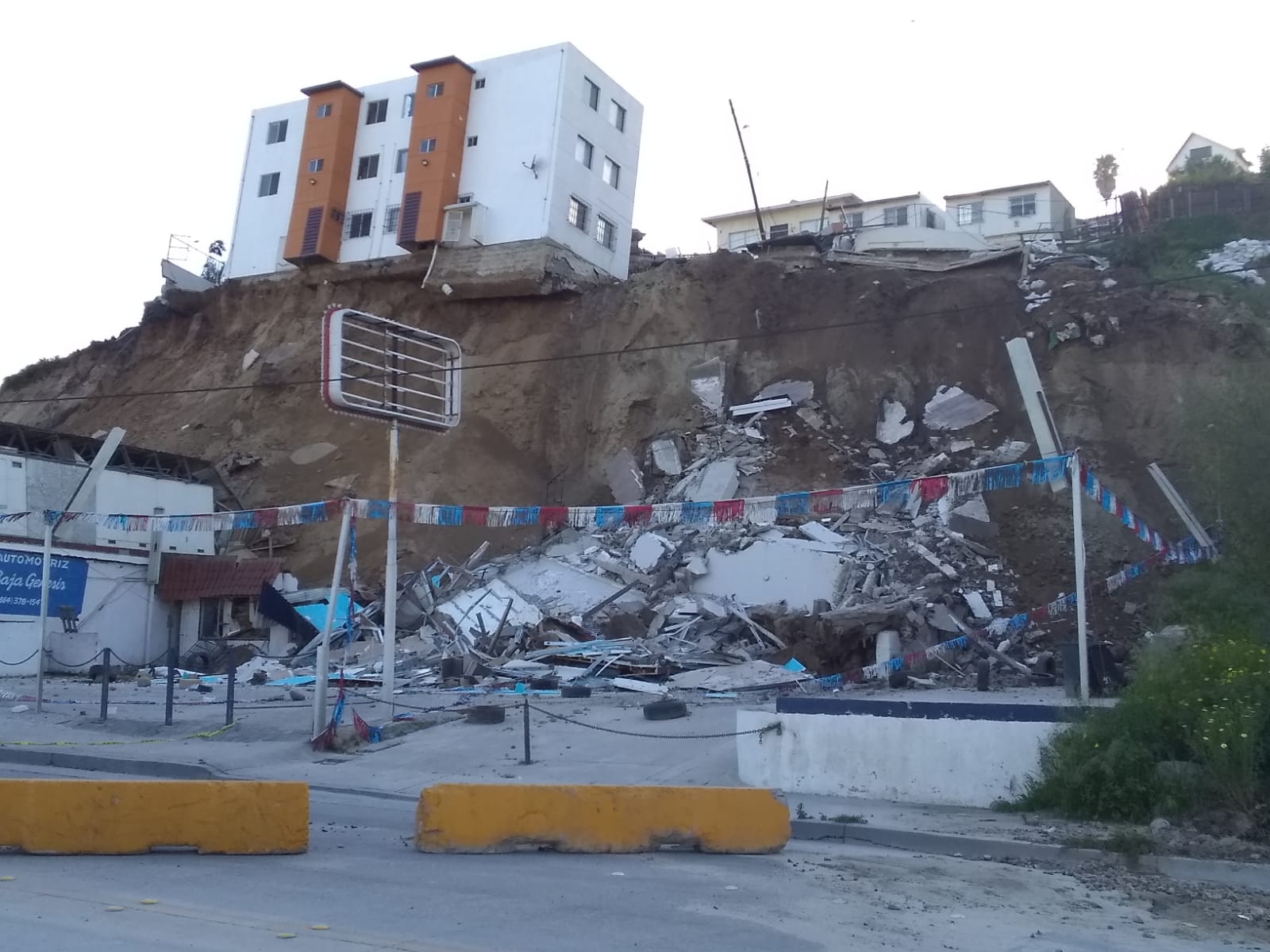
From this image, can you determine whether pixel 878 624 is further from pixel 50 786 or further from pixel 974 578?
pixel 50 786

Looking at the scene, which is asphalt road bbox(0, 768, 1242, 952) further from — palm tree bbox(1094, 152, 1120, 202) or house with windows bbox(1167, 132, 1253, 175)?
palm tree bbox(1094, 152, 1120, 202)

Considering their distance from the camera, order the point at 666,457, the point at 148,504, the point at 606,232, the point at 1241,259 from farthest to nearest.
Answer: the point at 606,232
the point at 148,504
the point at 1241,259
the point at 666,457

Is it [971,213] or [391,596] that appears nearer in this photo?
[391,596]

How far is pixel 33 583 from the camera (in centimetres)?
2773

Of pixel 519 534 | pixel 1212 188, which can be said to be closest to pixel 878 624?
pixel 519 534

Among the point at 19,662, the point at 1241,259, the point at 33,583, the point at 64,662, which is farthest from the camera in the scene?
the point at 1241,259

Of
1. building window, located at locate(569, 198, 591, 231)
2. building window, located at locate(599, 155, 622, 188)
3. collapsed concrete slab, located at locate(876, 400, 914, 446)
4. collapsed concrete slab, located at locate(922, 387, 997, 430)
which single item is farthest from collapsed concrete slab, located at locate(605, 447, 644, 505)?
building window, located at locate(599, 155, 622, 188)

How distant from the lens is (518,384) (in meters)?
36.5

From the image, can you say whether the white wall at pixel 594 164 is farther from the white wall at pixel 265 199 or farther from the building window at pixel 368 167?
the white wall at pixel 265 199

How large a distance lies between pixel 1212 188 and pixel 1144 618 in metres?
21.5

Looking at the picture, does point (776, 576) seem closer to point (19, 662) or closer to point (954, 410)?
point (954, 410)

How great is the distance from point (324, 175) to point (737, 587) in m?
25.9

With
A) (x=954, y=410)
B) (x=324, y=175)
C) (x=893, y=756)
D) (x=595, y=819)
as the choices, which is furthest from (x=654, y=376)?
(x=595, y=819)

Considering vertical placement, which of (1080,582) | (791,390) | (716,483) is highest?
(791,390)
